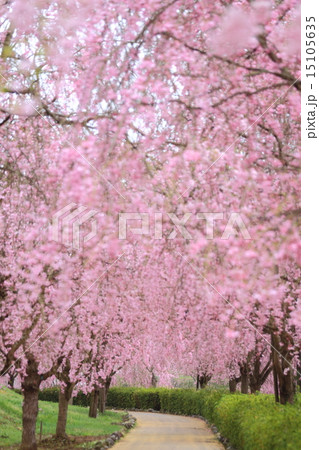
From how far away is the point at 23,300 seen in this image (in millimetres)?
11227

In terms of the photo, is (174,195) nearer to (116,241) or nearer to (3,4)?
→ (116,241)

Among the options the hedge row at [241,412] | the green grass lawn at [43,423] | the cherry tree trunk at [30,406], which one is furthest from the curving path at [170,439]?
the cherry tree trunk at [30,406]

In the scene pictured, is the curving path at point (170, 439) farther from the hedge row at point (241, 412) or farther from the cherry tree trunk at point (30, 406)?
the cherry tree trunk at point (30, 406)

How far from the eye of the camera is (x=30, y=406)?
48.8 ft

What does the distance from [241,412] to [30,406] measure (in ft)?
18.0

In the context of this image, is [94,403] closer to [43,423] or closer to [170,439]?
[43,423]

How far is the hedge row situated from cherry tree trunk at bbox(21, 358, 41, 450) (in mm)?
Result: 5199

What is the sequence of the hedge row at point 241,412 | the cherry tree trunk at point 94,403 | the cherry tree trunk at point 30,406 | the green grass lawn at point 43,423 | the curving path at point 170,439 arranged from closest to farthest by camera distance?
the hedge row at point 241,412, the cherry tree trunk at point 30,406, the curving path at point 170,439, the green grass lawn at point 43,423, the cherry tree trunk at point 94,403

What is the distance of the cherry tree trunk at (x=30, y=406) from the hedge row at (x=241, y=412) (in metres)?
5.20

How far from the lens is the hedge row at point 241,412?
777 centimetres

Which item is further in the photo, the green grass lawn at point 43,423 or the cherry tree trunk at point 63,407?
the cherry tree trunk at point 63,407

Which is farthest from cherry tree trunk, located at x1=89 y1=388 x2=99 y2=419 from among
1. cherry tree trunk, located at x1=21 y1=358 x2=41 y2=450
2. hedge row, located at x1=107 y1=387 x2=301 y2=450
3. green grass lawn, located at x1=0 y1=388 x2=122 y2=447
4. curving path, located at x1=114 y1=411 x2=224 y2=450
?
cherry tree trunk, located at x1=21 y1=358 x2=41 y2=450

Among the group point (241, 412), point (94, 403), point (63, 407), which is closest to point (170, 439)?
point (63, 407)

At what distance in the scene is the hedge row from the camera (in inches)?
306
